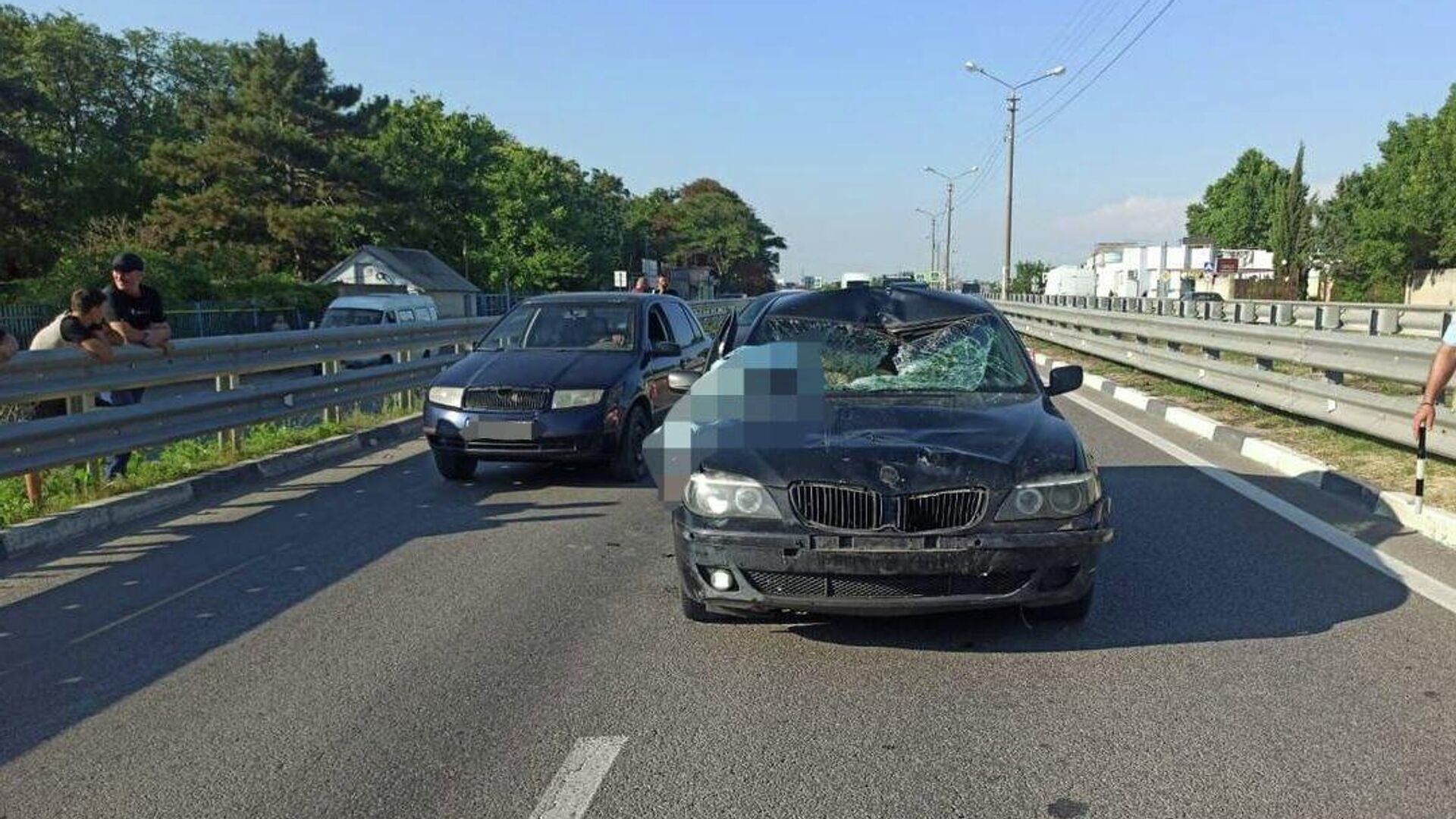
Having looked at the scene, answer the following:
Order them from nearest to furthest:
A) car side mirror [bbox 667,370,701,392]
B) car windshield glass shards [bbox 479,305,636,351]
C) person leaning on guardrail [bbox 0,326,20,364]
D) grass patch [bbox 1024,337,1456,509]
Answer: car side mirror [bbox 667,370,701,392]
person leaning on guardrail [bbox 0,326,20,364]
grass patch [bbox 1024,337,1456,509]
car windshield glass shards [bbox 479,305,636,351]

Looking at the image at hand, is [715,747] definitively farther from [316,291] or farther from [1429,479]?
[316,291]

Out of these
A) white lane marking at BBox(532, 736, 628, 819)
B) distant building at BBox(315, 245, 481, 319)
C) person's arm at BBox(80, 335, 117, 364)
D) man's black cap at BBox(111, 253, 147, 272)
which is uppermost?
distant building at BBox(315, 245, 481, 319)

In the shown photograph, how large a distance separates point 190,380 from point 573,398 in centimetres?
346

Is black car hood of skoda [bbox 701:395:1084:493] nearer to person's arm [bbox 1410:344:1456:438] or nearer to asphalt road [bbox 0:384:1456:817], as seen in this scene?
asphalt road [bbox 0:384:1456:817]

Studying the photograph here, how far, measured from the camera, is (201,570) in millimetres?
5773

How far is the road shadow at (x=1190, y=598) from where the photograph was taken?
4402 millimetres

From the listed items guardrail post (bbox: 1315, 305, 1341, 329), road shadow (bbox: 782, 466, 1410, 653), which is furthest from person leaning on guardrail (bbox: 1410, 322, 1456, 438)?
guardrail post (bbox: 1315, 305, 1341, 329)

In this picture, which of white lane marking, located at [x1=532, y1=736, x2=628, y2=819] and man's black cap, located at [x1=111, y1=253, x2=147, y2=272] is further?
man's black cap, located at [x1=111, y1=253, x2=147, y2=272]

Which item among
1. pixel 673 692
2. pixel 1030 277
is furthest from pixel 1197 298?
pixel 1030 277

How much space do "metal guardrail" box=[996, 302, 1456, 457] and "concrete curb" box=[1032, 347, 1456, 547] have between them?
2.00 ft

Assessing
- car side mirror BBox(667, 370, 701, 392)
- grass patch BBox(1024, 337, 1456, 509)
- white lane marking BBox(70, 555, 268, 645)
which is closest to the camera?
white lane marking BBox(70, 555, 268, 645)

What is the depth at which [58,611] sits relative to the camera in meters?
5.07

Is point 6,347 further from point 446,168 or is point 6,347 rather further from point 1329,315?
point 446,168

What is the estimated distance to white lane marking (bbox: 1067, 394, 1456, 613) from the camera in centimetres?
505
